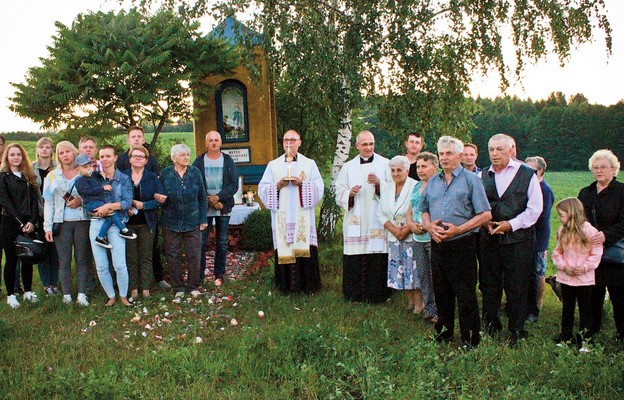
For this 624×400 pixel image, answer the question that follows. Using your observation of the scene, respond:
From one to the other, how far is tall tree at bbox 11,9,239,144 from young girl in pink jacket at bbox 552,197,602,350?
7600 mm

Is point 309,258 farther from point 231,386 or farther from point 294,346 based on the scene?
point 231,386

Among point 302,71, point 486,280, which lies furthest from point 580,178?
point 486,280

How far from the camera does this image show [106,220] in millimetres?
6508

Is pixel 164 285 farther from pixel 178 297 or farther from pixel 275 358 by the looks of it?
pixel 275 358

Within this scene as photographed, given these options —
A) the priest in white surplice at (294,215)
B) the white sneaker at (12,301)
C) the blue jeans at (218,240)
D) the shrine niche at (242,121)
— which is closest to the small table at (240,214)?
the shrine niche at (242,121)

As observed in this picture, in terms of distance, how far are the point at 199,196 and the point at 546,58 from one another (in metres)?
6.46

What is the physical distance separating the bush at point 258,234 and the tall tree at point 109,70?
306 centimetres

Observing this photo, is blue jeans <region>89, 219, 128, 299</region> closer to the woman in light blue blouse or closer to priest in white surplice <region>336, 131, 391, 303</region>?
priest in white surplice <region>336, 131, 391, 303</region>

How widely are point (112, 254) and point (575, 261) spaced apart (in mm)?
4939

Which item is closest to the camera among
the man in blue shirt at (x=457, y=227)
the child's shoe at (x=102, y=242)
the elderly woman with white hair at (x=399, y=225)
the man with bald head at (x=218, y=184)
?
the man in blue shirt at (x=457, y=227)

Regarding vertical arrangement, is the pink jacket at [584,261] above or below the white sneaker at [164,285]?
above

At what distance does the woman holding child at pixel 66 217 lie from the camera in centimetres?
660

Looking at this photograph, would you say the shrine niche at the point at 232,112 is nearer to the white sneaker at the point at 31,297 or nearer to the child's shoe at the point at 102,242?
the white sneaker at the point at 31,297

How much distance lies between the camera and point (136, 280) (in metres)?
7.07
